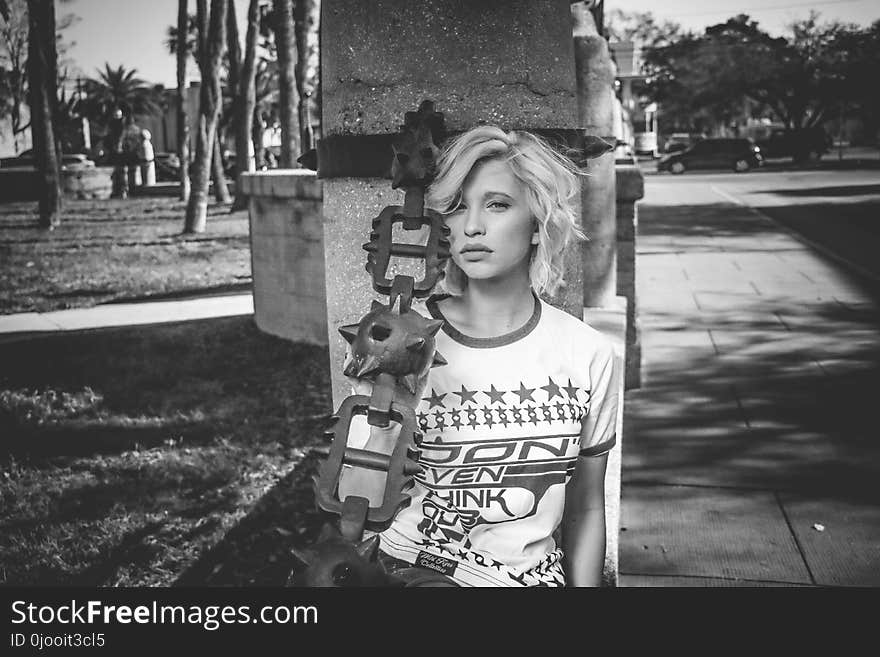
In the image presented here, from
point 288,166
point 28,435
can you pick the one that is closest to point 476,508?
point 28,435

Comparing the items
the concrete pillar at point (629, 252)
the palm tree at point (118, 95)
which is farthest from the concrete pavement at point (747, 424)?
the palm tree at point (118, 95)

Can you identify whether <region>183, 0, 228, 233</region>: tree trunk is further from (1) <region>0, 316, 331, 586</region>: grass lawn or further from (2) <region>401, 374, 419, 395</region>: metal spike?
(2) <region>401, 374, 419, 395</region>: metal spike

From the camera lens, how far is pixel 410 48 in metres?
2.29

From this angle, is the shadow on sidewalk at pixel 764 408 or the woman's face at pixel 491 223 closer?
the woman's face at pixel 491 223

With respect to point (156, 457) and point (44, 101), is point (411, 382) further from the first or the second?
point (44, 101)

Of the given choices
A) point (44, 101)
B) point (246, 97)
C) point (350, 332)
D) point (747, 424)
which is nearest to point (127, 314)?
point (747, 424)

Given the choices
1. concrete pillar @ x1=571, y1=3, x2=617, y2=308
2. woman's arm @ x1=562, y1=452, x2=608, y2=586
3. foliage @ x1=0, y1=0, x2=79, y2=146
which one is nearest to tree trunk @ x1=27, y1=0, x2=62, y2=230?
foliage @ x1=0, y1=0, x2=79, y2=146

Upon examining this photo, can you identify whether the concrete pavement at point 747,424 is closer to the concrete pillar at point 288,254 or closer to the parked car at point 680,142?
the concrete pillar at point 288,254

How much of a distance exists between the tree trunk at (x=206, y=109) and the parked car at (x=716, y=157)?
28802 millimetres

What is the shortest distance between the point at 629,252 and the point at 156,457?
12.5 ft

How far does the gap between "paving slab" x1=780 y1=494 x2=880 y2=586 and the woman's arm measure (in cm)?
211

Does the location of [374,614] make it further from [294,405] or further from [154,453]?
[294,405]

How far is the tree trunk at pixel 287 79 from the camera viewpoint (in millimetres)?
14445

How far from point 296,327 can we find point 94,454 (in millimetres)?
2984
